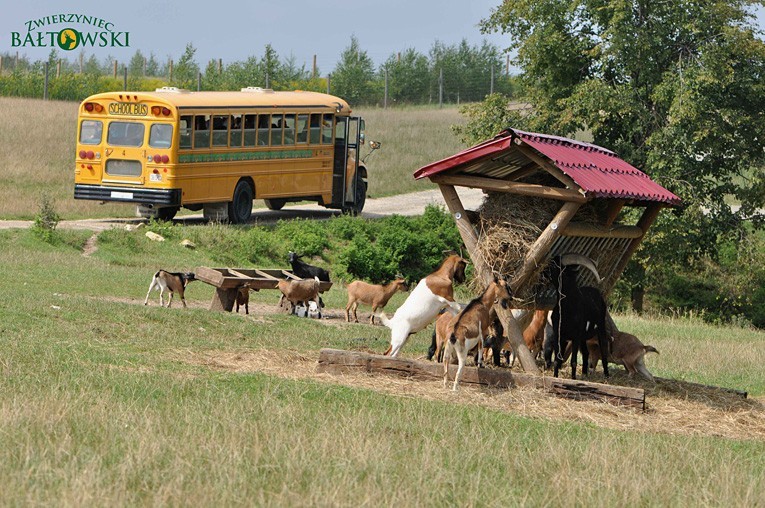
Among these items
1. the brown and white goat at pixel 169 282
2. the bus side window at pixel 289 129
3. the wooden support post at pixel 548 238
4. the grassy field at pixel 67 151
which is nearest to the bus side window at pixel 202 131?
the bus side window at pixel 289 129

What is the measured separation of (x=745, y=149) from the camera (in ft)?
97.8

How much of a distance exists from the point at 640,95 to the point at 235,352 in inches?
781

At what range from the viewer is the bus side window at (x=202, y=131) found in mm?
29797

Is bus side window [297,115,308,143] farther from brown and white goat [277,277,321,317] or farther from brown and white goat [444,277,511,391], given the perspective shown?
brown and white goat [444,277,511,391]

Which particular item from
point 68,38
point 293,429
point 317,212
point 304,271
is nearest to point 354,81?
point 68,38

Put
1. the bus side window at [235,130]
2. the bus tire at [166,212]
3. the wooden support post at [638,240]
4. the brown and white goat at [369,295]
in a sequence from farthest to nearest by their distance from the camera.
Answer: the bus tire at [166,212]
the bus side window at [235,130]
the brown and white goat at [369,295]
the wooden support post at [638,240]

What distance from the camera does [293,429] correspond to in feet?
30.7

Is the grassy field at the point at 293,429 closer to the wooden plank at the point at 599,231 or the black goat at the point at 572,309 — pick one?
the black goat at the point at 572,309

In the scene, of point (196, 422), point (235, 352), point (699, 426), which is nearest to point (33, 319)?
point (235, 352)

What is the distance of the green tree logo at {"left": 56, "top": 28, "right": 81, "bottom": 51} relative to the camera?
5308cm

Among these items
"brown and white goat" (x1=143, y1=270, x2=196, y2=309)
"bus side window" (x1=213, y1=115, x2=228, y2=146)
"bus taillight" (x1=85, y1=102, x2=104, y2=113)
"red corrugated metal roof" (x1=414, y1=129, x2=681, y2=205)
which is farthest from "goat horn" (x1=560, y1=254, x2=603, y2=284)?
"bus taillight" (x1=85, y1=102, x2=104, y2=113)

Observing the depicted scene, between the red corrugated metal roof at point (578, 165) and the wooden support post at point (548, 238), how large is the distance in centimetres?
36

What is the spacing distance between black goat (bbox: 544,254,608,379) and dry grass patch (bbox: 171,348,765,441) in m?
0.82

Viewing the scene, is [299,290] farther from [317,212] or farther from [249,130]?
[317,212]
